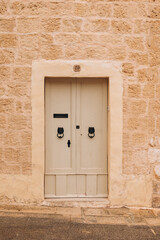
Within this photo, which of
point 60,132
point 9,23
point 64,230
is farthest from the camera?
point 60,132

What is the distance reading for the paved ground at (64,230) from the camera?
3.73 m

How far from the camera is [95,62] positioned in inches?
186

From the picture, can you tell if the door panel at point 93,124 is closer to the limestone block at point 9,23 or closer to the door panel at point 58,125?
the door panel at point 58,125

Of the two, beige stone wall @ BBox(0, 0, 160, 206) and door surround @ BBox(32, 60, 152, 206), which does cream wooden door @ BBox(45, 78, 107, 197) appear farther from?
beige stone wall @ BBox(0, 0, 160, 206)

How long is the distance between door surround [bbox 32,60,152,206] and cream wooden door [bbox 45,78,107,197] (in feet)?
0.68

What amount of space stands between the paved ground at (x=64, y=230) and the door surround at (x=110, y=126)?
2.34 feet

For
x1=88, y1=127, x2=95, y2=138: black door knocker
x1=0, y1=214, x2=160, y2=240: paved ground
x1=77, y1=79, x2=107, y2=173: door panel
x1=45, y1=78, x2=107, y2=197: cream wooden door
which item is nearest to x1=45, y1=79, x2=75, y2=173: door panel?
x1=45, y1=78, x2=107, y2=197: cream wooden door

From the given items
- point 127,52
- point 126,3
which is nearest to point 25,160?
point 127,52

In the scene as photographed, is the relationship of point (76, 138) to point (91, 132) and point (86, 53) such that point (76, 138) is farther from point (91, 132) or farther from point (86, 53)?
point (86, 53)

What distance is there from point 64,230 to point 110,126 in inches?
71.5

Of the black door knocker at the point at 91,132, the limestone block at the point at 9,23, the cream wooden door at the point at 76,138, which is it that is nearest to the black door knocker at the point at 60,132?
the cream wooden door at the point at 76,138

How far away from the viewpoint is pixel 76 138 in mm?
4984

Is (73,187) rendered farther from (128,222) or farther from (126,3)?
(126,3)

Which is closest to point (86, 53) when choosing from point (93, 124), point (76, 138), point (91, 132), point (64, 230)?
point (93, 124)
